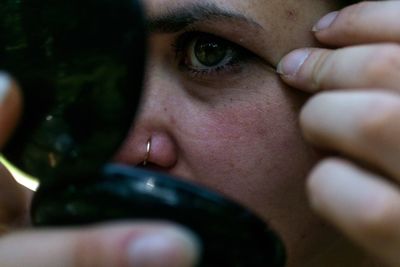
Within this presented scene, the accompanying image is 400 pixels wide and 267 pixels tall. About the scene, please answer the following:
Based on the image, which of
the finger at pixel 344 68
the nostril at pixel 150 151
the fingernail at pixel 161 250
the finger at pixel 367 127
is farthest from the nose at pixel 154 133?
the fingernail at pixel 161 250

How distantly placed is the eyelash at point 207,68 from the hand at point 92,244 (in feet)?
1.65

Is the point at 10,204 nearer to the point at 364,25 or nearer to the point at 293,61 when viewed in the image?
the point at 293,61

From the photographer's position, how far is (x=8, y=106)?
2.21 ft

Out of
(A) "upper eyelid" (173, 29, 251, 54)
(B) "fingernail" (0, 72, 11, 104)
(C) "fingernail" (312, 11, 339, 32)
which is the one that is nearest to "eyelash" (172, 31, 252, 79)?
(A) "upper eyelid" (173, 29, 251, 54)

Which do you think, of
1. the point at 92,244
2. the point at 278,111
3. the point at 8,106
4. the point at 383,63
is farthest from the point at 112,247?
the point at 278,111

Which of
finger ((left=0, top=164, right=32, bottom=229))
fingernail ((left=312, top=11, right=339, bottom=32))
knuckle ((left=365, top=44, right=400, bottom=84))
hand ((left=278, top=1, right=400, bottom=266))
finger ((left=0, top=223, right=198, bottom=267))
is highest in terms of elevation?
fingernail ((left=312, top=11, right=339, bottom=32))

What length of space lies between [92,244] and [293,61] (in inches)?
22.2

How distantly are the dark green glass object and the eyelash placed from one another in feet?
1.46

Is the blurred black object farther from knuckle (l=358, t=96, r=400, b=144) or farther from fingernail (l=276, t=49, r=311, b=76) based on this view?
fingernail (l=276, t=49, r=311, b=76)

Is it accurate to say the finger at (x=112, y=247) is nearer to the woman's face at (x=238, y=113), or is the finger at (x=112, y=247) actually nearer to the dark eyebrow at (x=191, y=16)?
the woman's face at (x=238, y=113)

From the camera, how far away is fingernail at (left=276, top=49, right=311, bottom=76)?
106cm

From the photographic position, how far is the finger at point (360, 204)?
0.78 metres

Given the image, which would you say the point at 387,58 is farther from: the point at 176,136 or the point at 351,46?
the point at 176,136

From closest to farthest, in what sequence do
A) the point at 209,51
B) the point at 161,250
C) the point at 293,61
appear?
1. the point at 161,250
2. the point at 293,61
3. the point at 209,51
